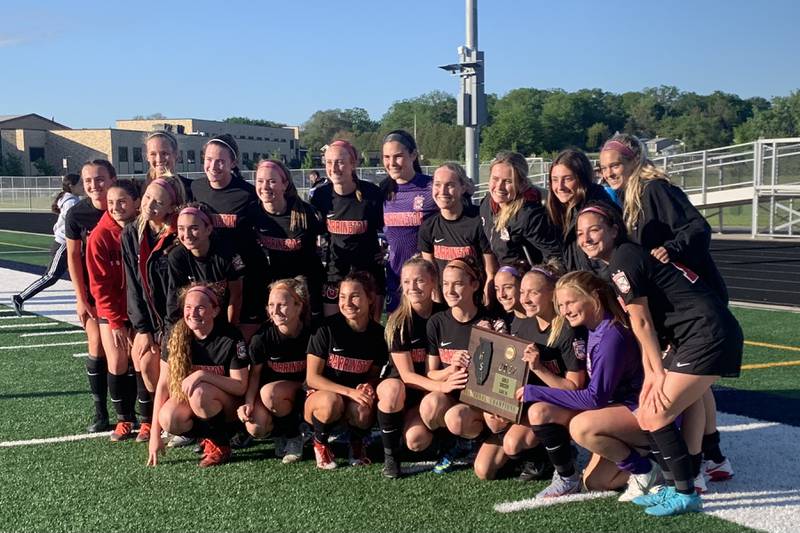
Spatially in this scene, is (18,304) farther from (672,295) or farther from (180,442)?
(672,295)

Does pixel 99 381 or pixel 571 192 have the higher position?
pixel 571 192

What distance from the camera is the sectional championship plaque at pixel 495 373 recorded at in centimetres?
403

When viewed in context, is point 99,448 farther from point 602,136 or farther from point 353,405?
point 602,136

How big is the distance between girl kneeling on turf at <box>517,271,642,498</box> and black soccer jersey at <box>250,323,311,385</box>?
132 centimetres

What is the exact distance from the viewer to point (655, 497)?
373 cm

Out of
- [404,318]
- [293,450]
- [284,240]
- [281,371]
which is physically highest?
[284,240]

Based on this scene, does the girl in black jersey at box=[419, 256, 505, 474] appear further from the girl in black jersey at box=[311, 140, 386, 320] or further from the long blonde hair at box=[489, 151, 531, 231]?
the girl in black jersey at box=[311, 140, 386, 320]

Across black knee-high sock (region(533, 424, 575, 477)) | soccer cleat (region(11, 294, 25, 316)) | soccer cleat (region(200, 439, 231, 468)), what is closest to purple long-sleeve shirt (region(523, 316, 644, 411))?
black knee-high sock (region(533, 424, 575, 477))

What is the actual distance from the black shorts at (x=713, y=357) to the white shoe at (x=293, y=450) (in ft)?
6.71

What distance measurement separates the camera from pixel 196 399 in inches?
174

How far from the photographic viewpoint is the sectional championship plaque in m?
4.03

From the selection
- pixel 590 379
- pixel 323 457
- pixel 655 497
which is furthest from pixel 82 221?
pixel 655 497

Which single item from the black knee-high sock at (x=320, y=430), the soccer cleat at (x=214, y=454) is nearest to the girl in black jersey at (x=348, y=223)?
the black knee-high sock at (x=320, y=430)

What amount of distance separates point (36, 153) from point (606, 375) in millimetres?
65448
